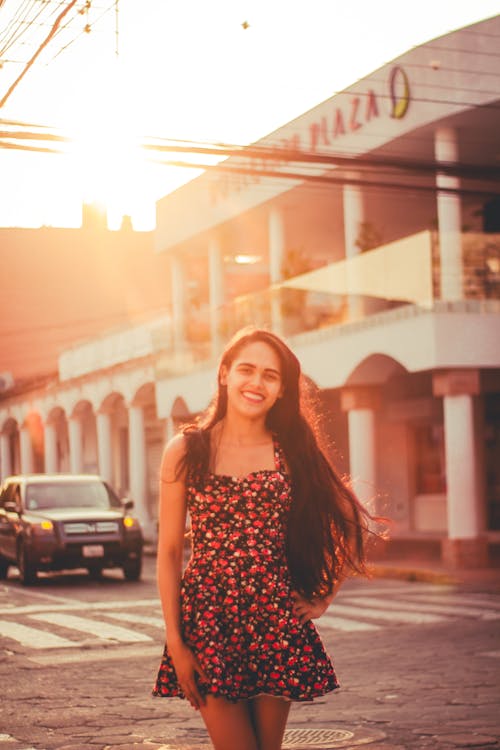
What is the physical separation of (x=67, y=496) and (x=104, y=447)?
16796mm

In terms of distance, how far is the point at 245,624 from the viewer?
444 cm

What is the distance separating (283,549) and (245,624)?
Answer: 1.01 ft

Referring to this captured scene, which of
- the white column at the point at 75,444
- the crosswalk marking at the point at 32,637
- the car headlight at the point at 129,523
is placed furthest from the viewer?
the white column at the point at 75,444

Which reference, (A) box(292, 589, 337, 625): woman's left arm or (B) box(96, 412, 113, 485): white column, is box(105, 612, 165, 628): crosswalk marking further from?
(B) box(96, 412, 113, 485): white column

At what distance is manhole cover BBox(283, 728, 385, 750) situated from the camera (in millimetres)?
7379

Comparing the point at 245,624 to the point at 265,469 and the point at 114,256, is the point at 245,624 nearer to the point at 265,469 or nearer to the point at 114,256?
the point at 265,469

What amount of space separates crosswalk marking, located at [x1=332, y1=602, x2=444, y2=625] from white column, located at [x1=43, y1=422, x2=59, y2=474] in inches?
1225

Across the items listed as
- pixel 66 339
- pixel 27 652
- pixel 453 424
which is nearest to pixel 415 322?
pixel 453 424

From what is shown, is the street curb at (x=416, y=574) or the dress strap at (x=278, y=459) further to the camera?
the street curb at (x=416, y=574)

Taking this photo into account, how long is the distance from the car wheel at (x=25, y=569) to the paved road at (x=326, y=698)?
3.29m

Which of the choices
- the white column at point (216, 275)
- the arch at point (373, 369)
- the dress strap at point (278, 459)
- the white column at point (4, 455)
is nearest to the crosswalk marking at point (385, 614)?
the arch at point (373, 369)

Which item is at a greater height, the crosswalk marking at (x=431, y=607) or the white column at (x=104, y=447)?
the white column at (x=104, y=447)

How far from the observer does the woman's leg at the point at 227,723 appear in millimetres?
4305

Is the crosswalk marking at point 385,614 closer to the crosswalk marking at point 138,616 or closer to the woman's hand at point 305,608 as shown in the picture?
the crosswalk marking at point 138,616
